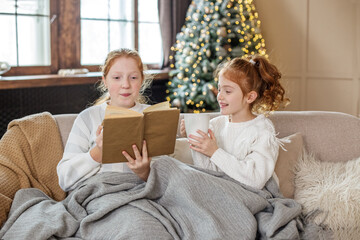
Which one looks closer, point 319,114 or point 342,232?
point 342,232

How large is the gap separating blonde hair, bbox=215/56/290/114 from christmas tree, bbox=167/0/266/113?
258 centimetres

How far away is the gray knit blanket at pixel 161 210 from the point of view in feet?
5.72

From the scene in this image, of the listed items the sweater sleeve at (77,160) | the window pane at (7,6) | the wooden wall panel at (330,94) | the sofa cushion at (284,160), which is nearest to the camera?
the sweater sleeve at (77,160)

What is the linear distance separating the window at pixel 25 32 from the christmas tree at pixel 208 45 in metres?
1.43

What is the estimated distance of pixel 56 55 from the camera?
14.9 feet

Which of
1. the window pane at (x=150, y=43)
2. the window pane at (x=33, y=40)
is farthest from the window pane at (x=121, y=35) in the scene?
the window pane at (x=33, y=40)

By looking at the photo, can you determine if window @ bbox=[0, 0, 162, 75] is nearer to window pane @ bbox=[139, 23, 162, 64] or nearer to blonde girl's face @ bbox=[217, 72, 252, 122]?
window pane @ bbox=[139, 23, 162, 64]

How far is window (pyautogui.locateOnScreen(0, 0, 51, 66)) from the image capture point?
4.12 m

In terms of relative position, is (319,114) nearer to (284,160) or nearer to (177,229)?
(284,160)

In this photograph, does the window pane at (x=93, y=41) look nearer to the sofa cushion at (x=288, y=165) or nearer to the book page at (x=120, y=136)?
the sofa cushion at (x=288, y=165)

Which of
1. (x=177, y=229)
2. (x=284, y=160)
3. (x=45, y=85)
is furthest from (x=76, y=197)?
(x=45, y=85)

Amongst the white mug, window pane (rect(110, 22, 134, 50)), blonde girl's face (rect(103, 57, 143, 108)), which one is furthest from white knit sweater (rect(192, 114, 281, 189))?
window pane (rect(110, 22, 134, 50))

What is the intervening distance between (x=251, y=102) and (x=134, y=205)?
758 millimetres

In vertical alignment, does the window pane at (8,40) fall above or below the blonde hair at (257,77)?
above
